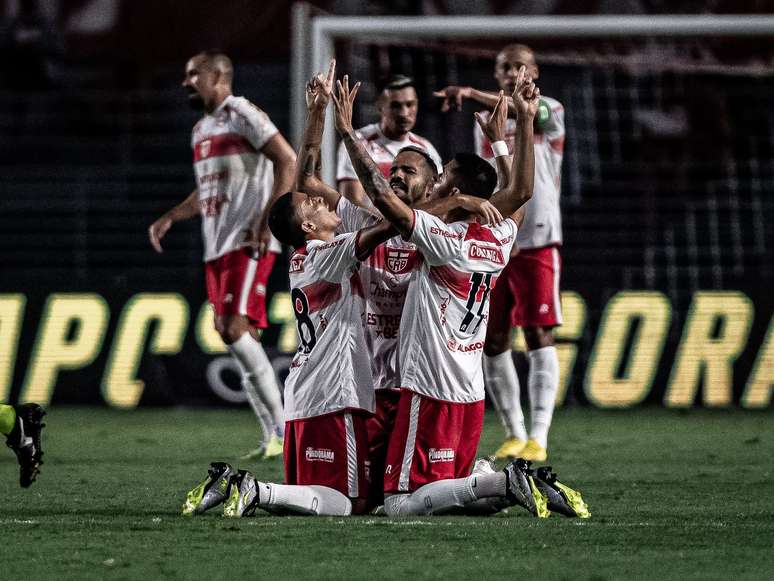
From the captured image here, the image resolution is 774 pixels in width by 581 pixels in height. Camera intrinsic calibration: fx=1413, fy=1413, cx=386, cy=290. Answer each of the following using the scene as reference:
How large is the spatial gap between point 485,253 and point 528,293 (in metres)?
2.52

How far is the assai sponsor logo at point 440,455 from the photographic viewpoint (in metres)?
5.34

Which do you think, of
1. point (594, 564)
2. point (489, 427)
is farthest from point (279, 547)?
point (489, 427)

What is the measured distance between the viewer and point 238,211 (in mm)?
8281

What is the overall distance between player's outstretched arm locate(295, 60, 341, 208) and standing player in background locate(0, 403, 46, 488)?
58.0 inches

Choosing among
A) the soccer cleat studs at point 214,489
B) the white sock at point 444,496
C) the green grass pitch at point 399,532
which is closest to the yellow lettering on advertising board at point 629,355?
the green grass pitch at point 399,532

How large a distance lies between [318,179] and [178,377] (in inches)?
221

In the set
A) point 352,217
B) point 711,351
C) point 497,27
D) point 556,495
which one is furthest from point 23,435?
point 711,351

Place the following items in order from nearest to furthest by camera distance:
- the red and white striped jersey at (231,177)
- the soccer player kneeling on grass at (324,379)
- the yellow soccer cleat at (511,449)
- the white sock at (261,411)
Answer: the soccer player kneeling on grass at (324,379)
the yellow soccer cleat at (511,449)
the white sock at (261,411)
the red and white striped jersey at (231,177)

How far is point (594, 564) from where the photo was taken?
416cm

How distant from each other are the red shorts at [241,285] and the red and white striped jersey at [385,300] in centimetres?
261

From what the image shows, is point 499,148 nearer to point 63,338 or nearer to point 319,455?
point 319,455

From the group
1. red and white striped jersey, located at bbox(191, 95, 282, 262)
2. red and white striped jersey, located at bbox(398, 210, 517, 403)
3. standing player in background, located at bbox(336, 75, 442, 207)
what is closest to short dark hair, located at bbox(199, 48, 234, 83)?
red and white striped jersey, located at bbox(191, 95, 282, 262)

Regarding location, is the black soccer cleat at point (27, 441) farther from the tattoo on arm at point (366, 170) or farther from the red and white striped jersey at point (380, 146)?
the red and white striped jersey at point (380, 146)

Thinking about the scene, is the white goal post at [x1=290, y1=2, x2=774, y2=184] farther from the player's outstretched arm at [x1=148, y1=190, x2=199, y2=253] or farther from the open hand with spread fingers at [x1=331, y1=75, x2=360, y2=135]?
the open hand with spread fingers at [x1=331, y1=75, x2=360, y2=135]
